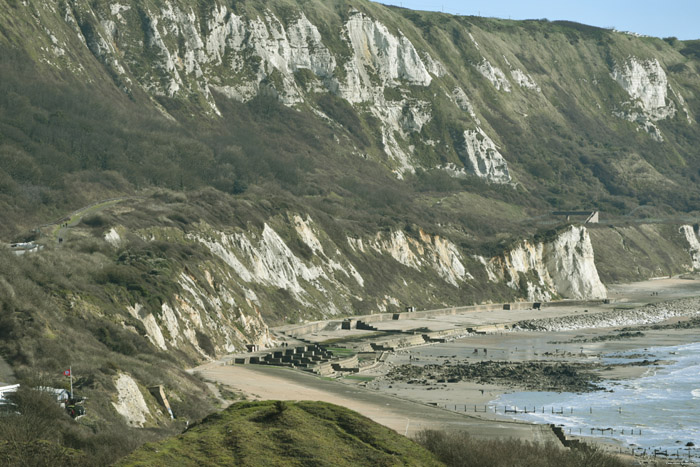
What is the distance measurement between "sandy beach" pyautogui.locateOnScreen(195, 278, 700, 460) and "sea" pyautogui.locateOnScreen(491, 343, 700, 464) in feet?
4.53

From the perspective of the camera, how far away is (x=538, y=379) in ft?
227

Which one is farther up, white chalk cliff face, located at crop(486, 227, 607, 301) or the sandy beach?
white chalk cliff face, located at crop(486, 227, 607, 301)

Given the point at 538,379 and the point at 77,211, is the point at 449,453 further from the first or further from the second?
the point at 77,211

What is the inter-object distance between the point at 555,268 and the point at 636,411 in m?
83.9

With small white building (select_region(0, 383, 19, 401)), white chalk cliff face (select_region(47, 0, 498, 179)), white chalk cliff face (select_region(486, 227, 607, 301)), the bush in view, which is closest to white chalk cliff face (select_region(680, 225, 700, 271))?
white chalk cliff face (select_region(47, 0, 498, 179))

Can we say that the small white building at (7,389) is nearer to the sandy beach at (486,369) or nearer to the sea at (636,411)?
the sandy beach at (486,369)

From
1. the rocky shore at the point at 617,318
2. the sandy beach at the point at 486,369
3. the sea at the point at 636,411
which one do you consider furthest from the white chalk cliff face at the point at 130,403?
the rocky shore at the point at 617,318

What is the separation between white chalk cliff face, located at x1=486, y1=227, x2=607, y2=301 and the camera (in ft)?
438

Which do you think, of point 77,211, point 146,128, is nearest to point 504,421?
point 77,211

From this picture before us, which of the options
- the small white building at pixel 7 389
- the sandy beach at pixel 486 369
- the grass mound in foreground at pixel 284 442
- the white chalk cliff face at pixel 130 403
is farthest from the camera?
the sandy beach at pixel 486 369

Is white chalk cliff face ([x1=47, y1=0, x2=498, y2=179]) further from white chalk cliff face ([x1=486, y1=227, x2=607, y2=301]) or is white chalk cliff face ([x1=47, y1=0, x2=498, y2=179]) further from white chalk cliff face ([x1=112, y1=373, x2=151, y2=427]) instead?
white chalk cliff face ([x1=112, y1=373, x2=151, y2=427])

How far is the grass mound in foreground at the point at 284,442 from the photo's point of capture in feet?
91.2

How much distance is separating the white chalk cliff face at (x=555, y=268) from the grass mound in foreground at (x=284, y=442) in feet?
332

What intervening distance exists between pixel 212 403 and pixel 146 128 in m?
98.4
